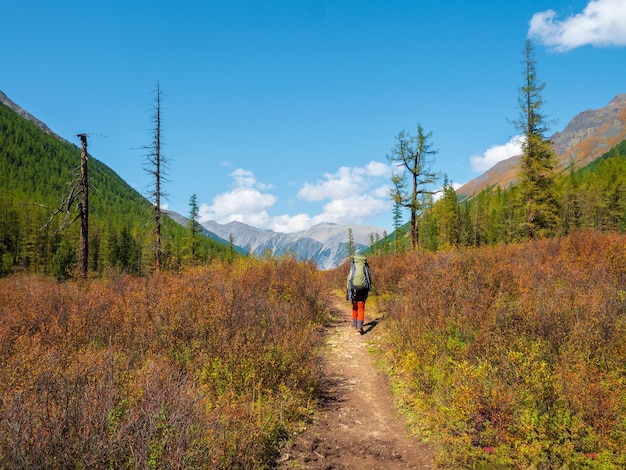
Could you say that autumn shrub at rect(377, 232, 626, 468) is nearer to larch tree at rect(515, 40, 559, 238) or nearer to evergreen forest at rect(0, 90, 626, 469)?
evergreen forest at rect(0, 90, 626, 469)

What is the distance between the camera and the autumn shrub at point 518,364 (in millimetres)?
3869

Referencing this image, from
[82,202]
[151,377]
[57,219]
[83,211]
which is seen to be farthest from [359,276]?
[57,219]

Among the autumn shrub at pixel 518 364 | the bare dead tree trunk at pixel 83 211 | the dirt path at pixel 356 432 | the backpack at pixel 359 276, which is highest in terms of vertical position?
the bare dead tree trunk at pixel 83 211

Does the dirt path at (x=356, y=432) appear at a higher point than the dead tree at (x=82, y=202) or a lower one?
lower

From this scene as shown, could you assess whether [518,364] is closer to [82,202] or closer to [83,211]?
[83,211]

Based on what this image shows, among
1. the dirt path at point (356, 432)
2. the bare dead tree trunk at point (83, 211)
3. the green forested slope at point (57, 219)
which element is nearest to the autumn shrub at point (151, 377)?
the dirt path at point (356, 432)

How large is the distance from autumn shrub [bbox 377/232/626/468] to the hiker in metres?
1.47

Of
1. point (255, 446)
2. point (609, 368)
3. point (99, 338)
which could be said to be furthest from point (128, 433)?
point (609, 368)

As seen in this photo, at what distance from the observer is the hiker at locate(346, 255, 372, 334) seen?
10461 mm

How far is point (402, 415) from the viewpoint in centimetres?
571

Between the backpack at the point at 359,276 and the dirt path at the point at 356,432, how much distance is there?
2598 millimetres

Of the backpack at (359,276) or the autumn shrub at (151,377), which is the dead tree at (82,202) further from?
the backpack at (359,276)

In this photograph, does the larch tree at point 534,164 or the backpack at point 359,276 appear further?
the larch tree at point 534,164

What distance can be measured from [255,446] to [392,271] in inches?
469
